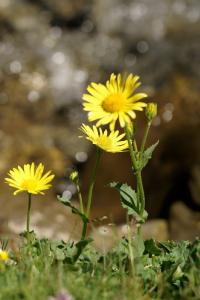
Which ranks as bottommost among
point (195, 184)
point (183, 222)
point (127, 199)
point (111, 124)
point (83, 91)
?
point (127, 199)

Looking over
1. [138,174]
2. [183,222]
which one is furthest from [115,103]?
[183,222]

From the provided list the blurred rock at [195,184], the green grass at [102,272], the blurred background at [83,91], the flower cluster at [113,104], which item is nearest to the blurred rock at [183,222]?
the blurred background at [83,91]

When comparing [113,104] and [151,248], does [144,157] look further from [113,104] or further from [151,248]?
[151,248]

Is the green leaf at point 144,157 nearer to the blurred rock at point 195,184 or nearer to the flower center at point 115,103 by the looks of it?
the flower center at point 115,103

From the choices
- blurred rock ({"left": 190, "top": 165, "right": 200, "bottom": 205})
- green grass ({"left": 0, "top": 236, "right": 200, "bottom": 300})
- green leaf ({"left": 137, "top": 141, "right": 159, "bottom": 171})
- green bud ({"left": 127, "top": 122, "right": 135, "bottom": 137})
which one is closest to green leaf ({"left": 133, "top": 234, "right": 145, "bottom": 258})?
green grass ({"left": 0, "top": 236, "right": 200, "bottom": 300})

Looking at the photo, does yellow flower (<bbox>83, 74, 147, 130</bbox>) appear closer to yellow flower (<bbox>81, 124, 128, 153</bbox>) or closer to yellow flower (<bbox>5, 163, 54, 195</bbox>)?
yellow flower (<bbox>81, 124, 128, 153</bbox>)
